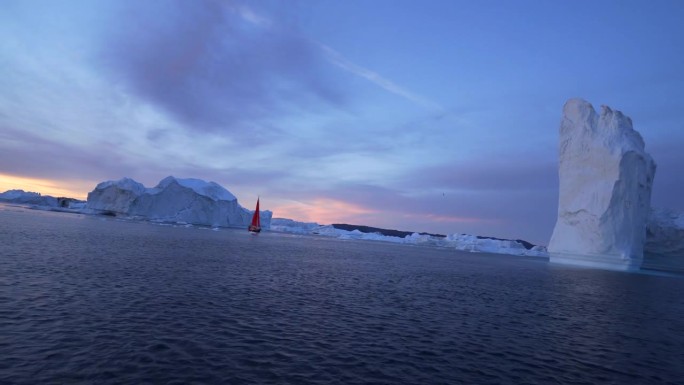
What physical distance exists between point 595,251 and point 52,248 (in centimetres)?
5477

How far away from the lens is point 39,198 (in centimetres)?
12925

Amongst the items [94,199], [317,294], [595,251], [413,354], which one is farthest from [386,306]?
[94,199]

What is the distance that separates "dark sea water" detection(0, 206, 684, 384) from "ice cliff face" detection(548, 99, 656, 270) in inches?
1097

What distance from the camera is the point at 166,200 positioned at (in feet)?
322

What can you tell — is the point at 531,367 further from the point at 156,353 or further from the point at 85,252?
the point at 85,252

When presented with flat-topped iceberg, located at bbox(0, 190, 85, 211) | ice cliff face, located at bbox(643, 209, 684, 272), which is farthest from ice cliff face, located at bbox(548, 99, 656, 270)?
flat-topped iceberg, located at bbox(0, 190, 85, 211)

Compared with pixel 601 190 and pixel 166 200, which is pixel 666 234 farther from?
pixel 166 200

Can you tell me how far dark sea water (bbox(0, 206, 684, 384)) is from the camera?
8.95 m

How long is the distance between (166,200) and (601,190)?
88.9m

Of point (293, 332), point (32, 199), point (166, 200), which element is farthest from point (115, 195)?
point (293, 332)

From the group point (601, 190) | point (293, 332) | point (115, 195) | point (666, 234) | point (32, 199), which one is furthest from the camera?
point (32, 199)

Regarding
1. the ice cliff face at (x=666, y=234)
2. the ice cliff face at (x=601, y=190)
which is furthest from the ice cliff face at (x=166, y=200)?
the ice cliff face at (x=666, y=234)

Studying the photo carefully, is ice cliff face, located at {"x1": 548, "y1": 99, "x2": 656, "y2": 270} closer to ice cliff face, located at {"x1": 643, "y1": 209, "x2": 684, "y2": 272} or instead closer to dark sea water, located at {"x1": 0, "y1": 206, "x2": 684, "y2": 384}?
ice cliff face, located at {"x1": 643, "y1": 209, "x2": 684, "y2": 272}

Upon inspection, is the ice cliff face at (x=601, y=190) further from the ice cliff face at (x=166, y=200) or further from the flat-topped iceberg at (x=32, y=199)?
the flat-topped iceberg at (x=32, y=199)
